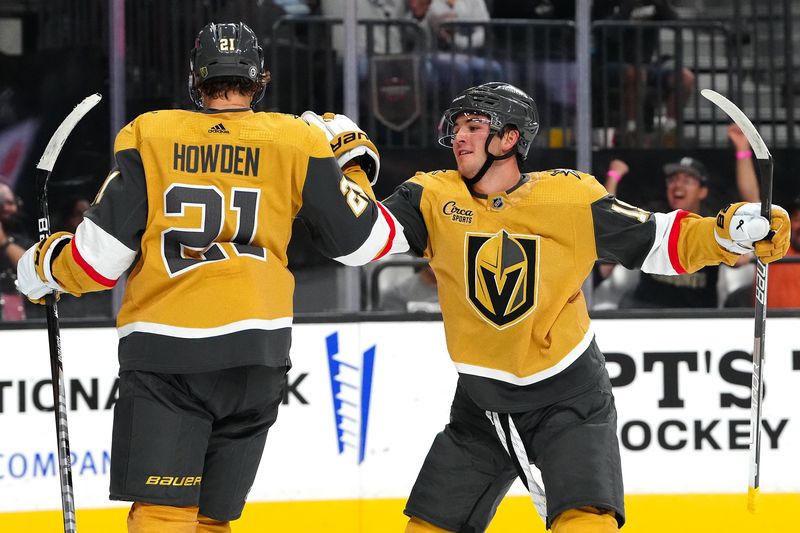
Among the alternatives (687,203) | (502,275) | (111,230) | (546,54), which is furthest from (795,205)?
(111,230)

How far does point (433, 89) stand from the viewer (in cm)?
423

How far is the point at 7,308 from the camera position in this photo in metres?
4.04

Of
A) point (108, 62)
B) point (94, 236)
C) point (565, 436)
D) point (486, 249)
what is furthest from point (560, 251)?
point (108, 62)

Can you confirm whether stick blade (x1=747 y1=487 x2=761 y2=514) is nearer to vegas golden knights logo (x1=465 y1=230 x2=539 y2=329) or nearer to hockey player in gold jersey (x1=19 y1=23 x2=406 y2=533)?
vegas golden knights logo (x1=465 y1=230 x2=539 y2=329)

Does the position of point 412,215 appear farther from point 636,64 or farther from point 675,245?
point 636,64

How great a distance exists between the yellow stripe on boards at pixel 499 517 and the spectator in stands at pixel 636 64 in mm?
1140

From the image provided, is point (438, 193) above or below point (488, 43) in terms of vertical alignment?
below

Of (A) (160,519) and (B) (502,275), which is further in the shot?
(B) (502,275)

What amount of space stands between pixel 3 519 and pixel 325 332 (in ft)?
3.51

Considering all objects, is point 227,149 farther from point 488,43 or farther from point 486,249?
point 488,43

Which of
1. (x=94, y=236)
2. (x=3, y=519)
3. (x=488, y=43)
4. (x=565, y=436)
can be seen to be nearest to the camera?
(x=94, y=236)

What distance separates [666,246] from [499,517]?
143 cm

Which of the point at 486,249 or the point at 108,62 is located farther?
the point at 108,62

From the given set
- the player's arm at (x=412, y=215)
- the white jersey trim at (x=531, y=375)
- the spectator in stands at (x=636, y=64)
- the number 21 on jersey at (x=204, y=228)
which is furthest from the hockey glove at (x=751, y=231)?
the spectator in stands at (x=636, y=64)
